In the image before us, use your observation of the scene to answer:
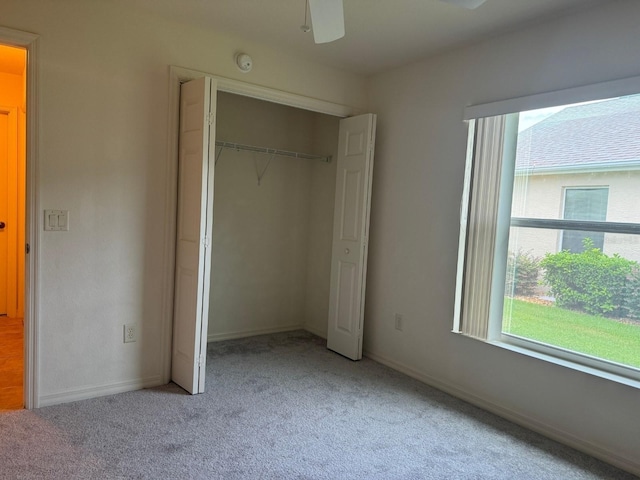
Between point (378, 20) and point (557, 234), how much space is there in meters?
1.71

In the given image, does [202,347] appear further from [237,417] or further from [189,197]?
[189,197]

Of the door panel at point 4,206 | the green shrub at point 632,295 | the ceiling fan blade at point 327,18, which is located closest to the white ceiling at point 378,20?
the ceiling fan blade at point 327,18

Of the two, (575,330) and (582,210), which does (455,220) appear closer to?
(582,210)

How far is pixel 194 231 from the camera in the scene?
283cm

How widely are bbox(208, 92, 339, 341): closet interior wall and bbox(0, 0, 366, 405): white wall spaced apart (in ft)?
3.59

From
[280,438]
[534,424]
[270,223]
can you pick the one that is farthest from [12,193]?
[534,424]

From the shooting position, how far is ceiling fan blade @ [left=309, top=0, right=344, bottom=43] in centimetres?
178

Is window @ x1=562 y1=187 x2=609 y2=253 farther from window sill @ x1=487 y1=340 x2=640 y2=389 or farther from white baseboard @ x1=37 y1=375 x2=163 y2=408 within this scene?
white baseboard @ x1=37 y1=375 x2=163 y2=408

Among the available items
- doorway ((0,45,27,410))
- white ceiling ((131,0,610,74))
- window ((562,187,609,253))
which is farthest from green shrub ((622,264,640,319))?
doorway ((0,45,27,410))

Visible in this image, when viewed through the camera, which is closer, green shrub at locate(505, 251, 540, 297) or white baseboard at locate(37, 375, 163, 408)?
white baseboard at locate(37, 375, 163, 408)

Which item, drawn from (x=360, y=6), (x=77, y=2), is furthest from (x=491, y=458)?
(x=77, y=2)

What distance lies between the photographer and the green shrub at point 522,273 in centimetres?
279

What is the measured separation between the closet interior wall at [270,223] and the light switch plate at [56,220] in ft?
5.01

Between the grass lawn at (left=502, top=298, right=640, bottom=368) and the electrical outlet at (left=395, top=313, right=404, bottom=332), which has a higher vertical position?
the grass lawn at (left=502, top=298, right=640, bottom=368)
